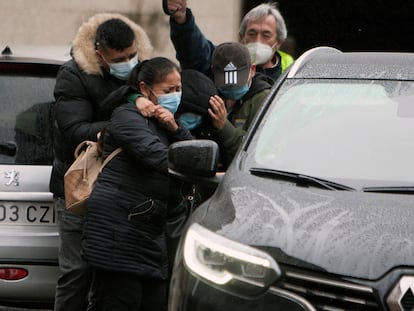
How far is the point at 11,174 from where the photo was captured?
24.5 ft

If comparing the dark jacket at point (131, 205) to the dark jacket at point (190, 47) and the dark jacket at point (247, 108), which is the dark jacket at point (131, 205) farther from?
the dark jacket at point (190, 47)

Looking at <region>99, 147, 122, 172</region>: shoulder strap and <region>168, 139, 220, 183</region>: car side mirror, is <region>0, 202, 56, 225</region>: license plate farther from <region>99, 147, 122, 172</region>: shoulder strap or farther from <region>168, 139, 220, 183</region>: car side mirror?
<region>168, 139, 220, 183</region>: car side mirror

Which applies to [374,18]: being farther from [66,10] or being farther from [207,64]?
[207,64]

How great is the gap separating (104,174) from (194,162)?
3.36ft

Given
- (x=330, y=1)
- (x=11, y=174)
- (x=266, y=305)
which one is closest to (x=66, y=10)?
(x=330, y=1)

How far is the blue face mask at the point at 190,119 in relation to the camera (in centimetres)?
724

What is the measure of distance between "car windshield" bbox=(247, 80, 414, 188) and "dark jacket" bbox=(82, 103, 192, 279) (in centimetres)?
76

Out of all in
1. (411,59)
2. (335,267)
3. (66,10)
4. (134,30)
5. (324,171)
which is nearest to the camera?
(335,267)

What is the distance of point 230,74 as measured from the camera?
7.45m

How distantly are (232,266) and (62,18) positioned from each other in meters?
12.6

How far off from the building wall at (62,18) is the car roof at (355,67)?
34.8ft

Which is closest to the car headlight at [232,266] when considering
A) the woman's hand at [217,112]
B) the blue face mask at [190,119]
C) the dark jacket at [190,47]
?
the woman's hand at [217,112]

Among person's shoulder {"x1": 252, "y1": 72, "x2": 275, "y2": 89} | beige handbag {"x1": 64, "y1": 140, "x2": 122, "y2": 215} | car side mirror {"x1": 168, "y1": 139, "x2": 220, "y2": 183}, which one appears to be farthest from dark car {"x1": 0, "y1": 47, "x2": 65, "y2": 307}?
car side mirror {"x1": 168, "y1": 139, "x2": 220, "y2": 183}

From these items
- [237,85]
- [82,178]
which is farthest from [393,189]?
[237,85]
